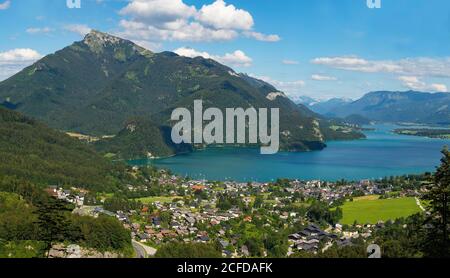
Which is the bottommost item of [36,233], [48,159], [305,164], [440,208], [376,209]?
[376,209]

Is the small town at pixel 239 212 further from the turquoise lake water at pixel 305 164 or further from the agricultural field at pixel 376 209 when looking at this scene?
the turquoise lake water at pixel 305 164

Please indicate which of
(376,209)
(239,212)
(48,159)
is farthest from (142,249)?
(48,159)

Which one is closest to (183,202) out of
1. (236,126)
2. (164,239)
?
(164,239)

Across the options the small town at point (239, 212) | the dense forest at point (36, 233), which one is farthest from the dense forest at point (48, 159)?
the dense forest at point (36, 233)

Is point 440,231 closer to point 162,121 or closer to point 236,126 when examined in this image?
point 236,126

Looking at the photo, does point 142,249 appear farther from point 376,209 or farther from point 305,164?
point 305,164

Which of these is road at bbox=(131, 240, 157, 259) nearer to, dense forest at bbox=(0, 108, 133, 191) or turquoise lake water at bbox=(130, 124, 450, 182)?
dense forest at bbox=(0, 108, 133, 191)
